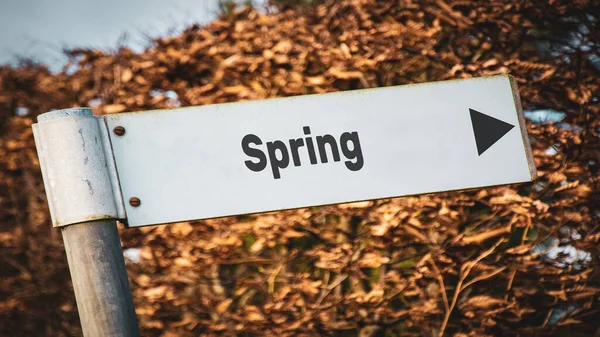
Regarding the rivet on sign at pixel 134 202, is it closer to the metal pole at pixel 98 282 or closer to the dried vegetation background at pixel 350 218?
the metal pole at pixel 98 282

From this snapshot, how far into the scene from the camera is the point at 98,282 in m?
0.94

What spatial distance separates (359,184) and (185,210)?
35 centimetres

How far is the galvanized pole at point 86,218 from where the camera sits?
0.94 metres

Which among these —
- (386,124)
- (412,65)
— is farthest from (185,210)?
(412,65)

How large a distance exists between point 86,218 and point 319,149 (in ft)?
1.53

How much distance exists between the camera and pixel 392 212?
2957mm

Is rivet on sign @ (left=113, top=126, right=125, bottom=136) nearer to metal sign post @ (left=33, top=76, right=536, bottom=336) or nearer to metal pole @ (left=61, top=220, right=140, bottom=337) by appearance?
metal sign post @ (left=33, top=76, right=536, bottom=336)

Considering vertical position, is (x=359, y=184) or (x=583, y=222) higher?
(x=359, y=184)

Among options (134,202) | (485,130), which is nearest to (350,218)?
(485,130)

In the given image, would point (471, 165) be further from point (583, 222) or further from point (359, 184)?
point (583, 222)

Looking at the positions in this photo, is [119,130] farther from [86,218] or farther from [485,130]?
[485,130]

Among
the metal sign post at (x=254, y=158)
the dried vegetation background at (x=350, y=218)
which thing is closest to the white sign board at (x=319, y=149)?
the metal sign post at (x=254, y=158)

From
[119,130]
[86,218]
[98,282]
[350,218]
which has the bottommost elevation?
[350,218]

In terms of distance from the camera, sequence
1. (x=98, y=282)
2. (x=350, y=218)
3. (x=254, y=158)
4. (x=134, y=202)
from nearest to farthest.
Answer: (x=98, y=282) → (x=134, y=202) → (x=254, y=158) → (x=350, y=218)
